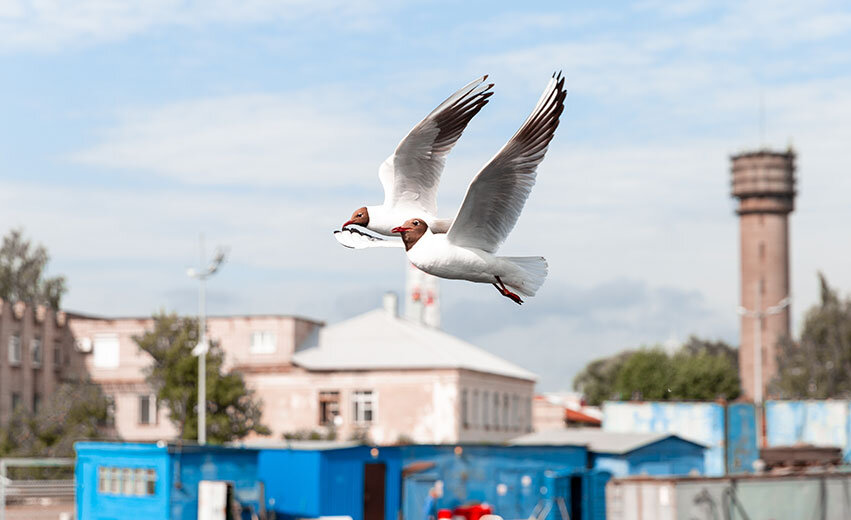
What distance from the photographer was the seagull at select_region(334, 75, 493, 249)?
4.68 m

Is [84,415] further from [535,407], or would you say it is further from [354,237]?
[354,237]

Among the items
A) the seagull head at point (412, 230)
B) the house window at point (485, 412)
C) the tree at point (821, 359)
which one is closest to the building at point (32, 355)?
the house window at point (485, 412)

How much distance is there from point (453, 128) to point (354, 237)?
0.76m

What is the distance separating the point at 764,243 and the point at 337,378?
95.3 metres

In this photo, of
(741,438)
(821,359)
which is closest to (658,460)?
(741,438)

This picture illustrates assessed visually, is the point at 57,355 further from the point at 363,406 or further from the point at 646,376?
the point at 646,376

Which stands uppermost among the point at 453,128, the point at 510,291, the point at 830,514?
the point at 453,128

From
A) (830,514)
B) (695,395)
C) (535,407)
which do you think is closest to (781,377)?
(695,395)

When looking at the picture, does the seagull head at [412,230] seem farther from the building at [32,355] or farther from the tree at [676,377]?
the tree at [676,377]

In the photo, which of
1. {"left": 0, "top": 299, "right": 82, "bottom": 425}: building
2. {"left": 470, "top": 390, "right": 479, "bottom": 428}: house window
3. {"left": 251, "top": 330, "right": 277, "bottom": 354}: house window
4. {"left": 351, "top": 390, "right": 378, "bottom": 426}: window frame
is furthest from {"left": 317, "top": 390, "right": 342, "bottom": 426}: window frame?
{"left": 0, "top": 299, "right": 82, "bottom": 425}: building

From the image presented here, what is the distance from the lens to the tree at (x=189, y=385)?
7631cm

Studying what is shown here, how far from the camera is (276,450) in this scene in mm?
44031

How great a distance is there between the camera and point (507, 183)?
13.9 feet

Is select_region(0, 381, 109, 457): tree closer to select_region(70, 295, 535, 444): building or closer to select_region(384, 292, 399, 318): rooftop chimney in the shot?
select_region(70, 295, 535, 444): building
